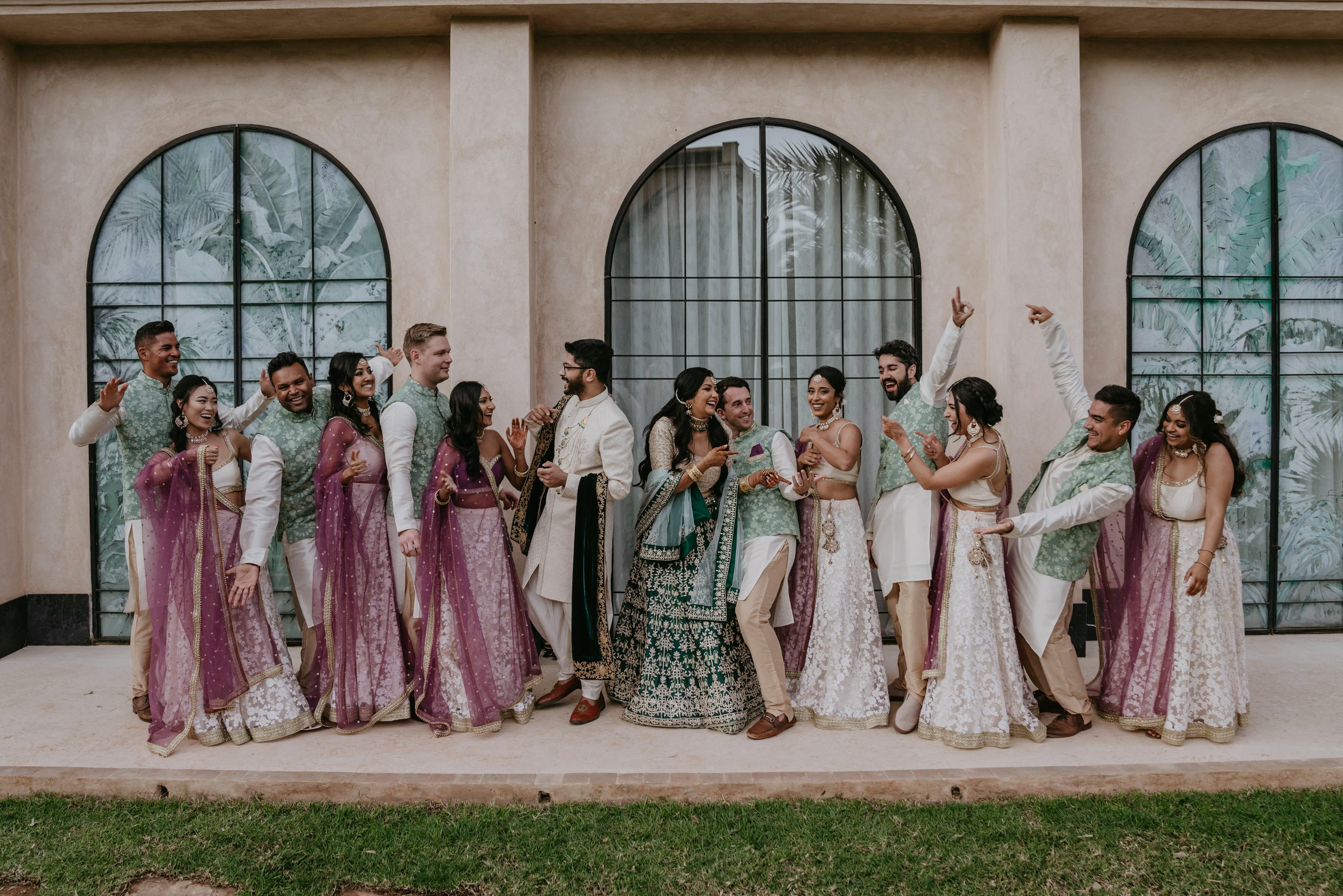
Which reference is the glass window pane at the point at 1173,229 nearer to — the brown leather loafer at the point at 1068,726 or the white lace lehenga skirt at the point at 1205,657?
the white lace lehenga skirt at the point at 1205,657

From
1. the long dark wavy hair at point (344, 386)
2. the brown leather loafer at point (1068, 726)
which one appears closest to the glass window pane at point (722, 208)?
the long dark wavy hair at point (344, 386)

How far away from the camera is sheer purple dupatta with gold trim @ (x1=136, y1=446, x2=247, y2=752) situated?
4027mm

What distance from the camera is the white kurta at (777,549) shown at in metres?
4.26

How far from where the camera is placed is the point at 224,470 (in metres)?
4.21

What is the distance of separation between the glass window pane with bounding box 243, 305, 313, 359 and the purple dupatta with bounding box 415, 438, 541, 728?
7.47ft

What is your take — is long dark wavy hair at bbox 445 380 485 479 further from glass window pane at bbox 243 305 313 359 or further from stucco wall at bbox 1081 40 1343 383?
stucco wall at bbox 1081 40 1343 383

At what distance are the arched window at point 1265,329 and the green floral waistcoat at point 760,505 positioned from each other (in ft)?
10.3

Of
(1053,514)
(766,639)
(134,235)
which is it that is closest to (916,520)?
(1053,514)

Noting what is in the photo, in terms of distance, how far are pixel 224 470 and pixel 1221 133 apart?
6.60 metres

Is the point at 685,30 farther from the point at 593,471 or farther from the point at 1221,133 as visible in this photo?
the point at 1221,133

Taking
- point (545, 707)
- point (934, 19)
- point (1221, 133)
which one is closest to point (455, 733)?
point (545, 707)

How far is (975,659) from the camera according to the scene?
4051 mm

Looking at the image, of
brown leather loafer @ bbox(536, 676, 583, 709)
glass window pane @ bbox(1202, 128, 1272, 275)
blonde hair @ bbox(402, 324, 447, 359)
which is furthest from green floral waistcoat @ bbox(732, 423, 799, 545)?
glass window pane @ bbox(1202, 128, 1272, 275)

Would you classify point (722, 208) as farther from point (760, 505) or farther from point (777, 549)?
Result: point (777, 549)
